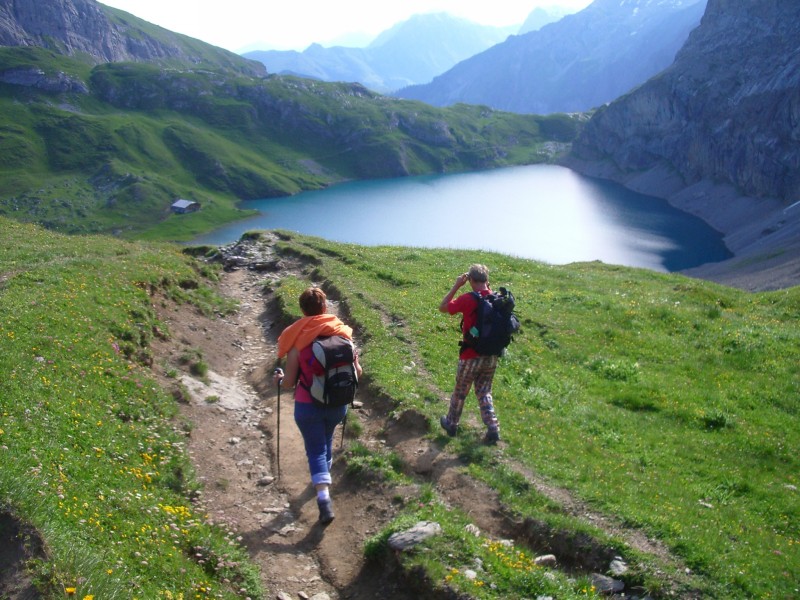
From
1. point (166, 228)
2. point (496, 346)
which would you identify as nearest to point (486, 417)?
point (496, 346)

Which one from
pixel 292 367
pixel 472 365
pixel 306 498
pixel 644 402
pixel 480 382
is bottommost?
pixel 306 498

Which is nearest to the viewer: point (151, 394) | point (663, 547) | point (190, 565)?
point (190, 565)

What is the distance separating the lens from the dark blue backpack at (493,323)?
11914 millimetres

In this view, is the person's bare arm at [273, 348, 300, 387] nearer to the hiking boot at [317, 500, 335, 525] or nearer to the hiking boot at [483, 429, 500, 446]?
the hiking boot at [317, 500, 335, 525]

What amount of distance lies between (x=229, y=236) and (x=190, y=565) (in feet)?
513

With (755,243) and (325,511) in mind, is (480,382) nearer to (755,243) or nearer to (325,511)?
(325,511)

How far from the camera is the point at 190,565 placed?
8.41 meters

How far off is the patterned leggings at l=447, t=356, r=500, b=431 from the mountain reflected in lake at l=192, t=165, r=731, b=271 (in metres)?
92.5

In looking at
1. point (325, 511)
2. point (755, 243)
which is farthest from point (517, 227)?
point (325, 511)

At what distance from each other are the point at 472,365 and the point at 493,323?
1.16 m

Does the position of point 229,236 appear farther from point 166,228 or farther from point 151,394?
point 151,394

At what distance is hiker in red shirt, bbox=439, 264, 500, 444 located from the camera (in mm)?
12117

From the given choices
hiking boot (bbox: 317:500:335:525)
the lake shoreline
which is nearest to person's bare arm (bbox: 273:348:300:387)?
hiking boot (bbox: 317:500:335:525)

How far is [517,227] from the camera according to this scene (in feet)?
450
